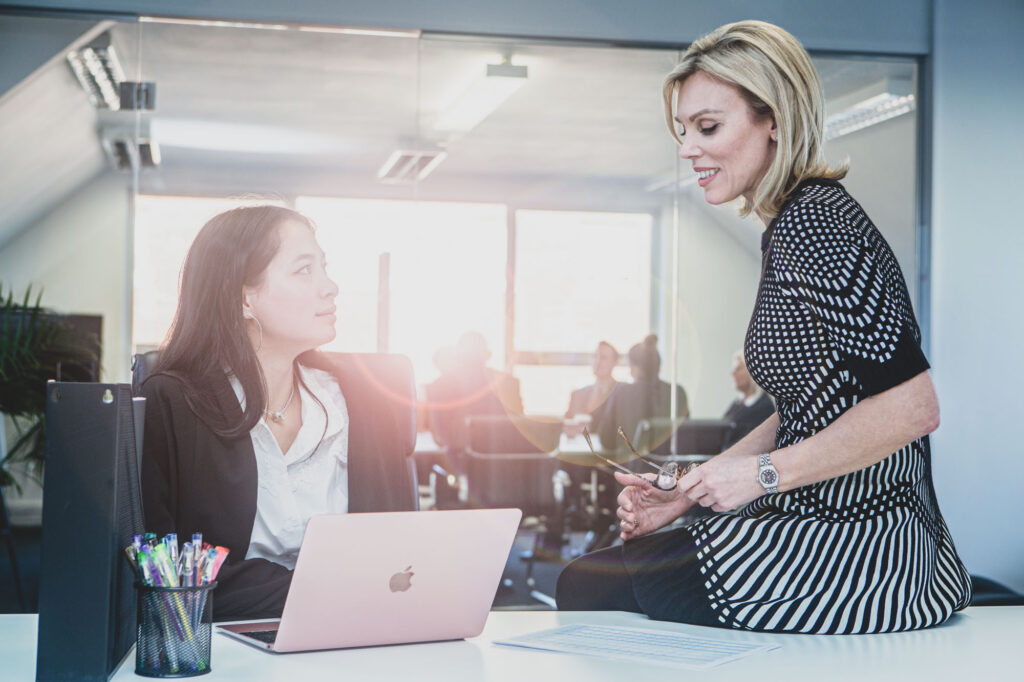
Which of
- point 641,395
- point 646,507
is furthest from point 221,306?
point 641,395

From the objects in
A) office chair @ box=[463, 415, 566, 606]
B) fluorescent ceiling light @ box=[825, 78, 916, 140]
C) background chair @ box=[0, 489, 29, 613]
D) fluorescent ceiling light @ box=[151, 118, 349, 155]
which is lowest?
background chair @ box=[0, 489, 29, 613]

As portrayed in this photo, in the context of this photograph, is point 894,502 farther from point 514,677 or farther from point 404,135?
point 404,135

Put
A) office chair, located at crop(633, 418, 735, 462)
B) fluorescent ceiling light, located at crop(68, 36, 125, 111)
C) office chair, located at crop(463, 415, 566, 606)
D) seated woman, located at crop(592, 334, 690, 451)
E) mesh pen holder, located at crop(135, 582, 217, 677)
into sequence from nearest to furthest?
1. mesh pen holder, located at crop(135, 582, 217, 677)
2. fluorescent ceiling light, located at crop(68, 36, 125, 111)
3. office chair, located at crop(633, 418, 735, 462)
4. office chair, located at crop(463, 415, 566, 606)
5. seated woman, located at crop(592, 334, 690, 451)

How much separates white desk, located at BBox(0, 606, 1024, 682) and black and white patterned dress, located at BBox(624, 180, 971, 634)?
0.18 feet

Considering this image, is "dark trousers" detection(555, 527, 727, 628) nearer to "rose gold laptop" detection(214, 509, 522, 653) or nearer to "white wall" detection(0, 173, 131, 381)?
"rose gold laptop" detection(214, 509, 522, 653)

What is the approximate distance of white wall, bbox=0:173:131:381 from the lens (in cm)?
436

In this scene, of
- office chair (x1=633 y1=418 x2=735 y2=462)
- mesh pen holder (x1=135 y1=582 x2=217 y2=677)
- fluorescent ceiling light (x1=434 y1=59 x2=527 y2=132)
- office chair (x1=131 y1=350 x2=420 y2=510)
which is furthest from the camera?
office chair (x1=633 y1=418 x2=735 y2=462)

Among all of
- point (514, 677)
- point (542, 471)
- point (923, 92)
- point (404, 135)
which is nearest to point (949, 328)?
point (923, 92)

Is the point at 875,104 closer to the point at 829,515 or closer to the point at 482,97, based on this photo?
the point at 482,97

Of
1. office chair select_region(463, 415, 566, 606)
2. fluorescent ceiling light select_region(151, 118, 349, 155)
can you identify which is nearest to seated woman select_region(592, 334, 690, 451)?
office chair select_region(463, 415, 566, 606)

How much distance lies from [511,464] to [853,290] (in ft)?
13.0

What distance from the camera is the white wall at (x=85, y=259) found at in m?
4.36

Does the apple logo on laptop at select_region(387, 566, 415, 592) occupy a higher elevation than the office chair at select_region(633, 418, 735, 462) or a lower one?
higher

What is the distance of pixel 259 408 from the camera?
1932 millimetres
